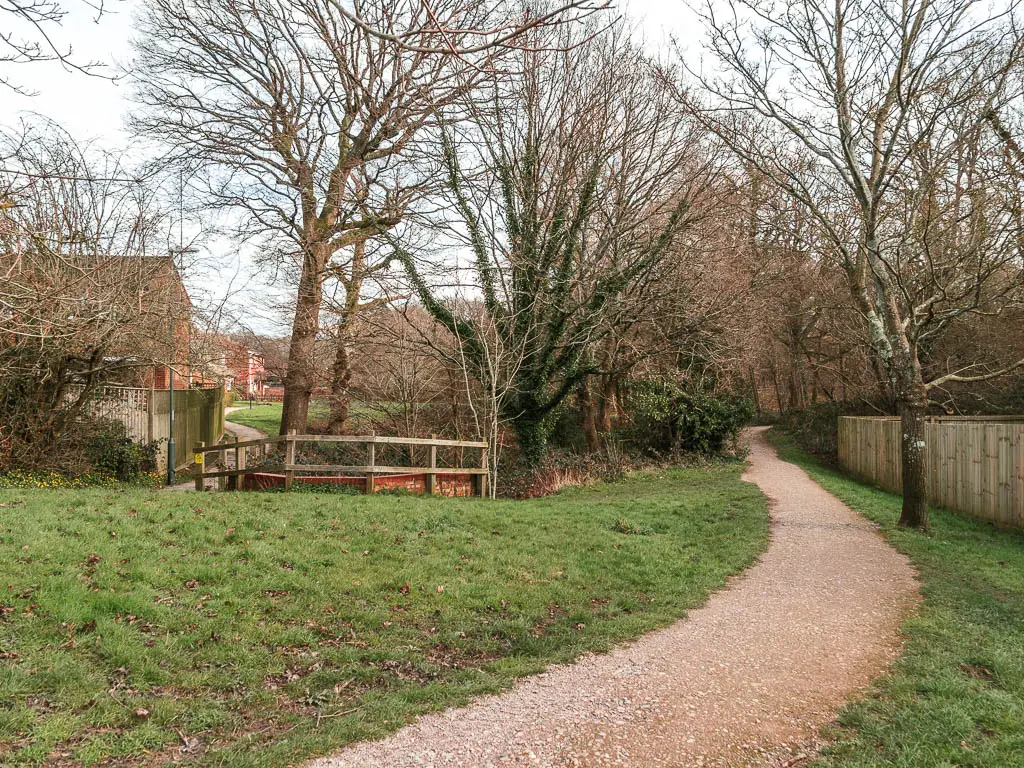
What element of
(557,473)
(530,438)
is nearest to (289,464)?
(557,473)

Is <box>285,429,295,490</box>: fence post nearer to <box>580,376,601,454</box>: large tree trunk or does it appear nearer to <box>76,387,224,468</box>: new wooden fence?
<box>76,387,224,468</box>: new wooden fence

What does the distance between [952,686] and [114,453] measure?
16.2 metres

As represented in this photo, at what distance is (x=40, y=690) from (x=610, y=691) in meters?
3.61

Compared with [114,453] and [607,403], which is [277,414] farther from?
[114,453]

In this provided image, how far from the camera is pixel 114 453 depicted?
14.7 meters

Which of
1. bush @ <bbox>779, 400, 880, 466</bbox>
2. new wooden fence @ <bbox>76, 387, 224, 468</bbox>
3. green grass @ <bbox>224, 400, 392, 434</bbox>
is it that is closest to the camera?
new wooden fence @ <bbox>76, 387, 224, 468</bbox>

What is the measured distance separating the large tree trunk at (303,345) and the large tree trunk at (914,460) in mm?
13341

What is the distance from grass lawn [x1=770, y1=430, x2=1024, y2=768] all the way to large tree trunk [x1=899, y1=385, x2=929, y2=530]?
173 centimetres

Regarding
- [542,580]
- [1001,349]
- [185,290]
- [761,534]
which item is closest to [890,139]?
[761,534]

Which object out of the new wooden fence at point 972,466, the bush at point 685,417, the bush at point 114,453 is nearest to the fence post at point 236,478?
the bush at point 114,453

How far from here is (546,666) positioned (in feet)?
15.8

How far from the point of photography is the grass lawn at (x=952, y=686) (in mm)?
3529

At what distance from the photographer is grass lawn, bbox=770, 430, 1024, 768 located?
139 inches

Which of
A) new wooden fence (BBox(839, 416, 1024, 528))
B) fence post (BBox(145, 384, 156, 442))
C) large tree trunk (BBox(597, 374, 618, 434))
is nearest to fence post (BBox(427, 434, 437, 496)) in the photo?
new wooden fence (BBox(839, 416, 1024, 528))
